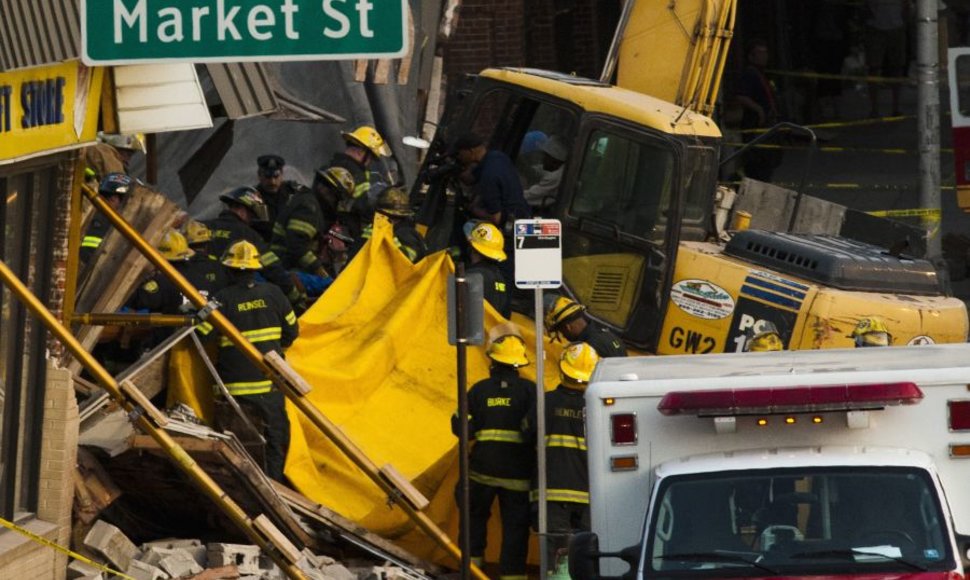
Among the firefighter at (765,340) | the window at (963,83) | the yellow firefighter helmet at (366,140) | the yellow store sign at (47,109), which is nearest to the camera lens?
the yellow store sign at (47,109)

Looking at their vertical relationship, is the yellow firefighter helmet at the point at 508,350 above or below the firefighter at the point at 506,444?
above

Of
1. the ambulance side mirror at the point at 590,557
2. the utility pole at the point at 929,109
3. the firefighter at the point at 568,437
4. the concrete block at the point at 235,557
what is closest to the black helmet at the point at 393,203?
the firefighter at the point at 568,437

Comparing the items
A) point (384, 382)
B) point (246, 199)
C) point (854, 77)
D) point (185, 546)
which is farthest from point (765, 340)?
point (854, 77)

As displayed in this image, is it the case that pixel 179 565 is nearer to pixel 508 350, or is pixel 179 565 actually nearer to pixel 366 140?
pixel 508 350

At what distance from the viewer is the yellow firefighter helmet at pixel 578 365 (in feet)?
41.3

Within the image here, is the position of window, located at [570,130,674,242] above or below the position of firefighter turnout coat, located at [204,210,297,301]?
above

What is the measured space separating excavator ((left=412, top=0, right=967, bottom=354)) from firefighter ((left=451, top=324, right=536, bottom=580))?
1664 millimetres

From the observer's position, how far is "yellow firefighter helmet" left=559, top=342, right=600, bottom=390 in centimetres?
1259

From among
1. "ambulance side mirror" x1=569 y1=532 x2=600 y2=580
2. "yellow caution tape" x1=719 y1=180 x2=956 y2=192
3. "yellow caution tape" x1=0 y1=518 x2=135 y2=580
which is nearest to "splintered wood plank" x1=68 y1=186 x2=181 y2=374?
"yellow caution tape" x1=0 y1=518 x2=135 y2=580

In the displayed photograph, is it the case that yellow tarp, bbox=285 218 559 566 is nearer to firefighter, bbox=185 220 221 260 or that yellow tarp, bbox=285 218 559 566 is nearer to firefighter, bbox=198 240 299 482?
firefighter, bbox=198 240 299 482

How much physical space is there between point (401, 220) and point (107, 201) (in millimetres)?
2187

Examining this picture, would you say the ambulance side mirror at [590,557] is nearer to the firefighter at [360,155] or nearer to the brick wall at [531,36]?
the firefighter at [360,155]

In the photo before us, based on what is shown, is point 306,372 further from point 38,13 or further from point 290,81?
point 290,81

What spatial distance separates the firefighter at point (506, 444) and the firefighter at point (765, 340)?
1556 mm
